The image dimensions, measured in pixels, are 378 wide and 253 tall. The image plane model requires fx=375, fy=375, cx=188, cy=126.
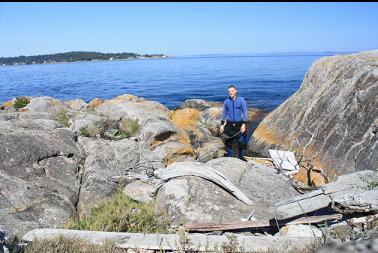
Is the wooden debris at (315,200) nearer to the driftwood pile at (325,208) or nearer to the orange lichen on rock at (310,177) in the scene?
the driftwood pile at (325,208)

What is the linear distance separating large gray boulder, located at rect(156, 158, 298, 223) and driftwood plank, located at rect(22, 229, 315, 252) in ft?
5.02

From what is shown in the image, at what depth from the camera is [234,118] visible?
442 inches

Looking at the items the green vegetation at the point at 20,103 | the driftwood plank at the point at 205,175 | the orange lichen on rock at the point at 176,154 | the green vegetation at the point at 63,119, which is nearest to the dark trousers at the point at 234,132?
the orange lichen on rock at the point at 176,154

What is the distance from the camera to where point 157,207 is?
25.2 ft

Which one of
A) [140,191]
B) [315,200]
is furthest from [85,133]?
[315,200]

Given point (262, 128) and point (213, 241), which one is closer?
point (213, 241)

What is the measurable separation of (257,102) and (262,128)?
53.2ft

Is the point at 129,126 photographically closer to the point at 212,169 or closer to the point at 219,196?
the point at 212,169

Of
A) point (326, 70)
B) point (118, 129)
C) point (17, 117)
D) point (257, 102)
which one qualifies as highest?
point (326, 70)

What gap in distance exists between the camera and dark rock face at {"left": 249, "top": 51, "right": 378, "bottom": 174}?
33.0 feet

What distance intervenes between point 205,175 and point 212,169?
1.00ft

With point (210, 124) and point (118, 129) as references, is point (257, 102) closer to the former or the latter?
point (210, 124)

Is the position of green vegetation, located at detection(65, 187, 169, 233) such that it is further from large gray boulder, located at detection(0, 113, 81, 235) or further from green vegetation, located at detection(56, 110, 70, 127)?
green vegetation, located at detection(56, 110, 70, 127)

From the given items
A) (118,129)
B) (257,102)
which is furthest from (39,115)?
(257,102)
